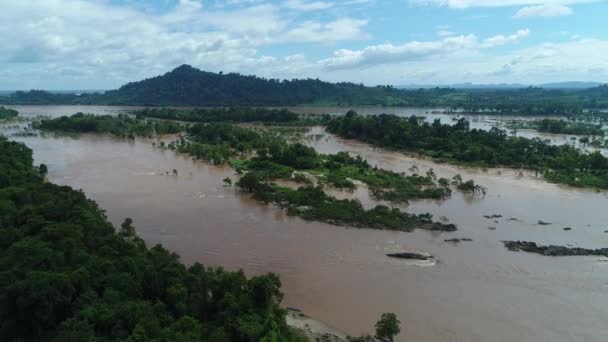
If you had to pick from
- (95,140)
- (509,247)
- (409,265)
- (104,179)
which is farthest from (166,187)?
(95,140)

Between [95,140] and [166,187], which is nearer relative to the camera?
[166,187]

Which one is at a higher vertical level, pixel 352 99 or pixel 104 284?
pixel 352 99

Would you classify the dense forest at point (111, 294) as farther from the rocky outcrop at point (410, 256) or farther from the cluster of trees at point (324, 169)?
the cluster of trees at point (324, 169)

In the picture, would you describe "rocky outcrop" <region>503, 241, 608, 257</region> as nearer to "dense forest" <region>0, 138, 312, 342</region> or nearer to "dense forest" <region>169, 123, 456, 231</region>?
"dense forest" <region>169, 123, 456, 231</region>

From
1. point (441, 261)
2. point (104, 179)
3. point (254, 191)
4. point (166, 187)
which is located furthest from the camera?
point (104, 179)

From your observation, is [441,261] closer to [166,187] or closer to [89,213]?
[89,213]

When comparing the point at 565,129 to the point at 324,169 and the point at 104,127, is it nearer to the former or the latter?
the point at 324,169

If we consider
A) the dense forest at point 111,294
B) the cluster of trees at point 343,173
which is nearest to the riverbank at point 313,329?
the dense forest at point 111,294
